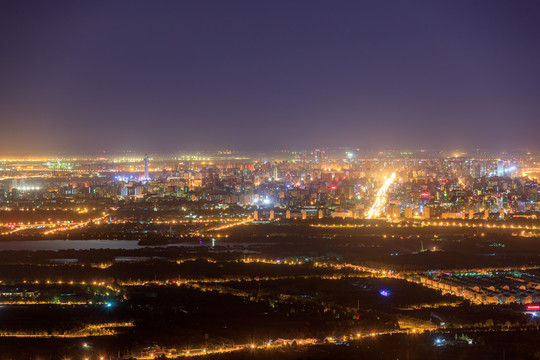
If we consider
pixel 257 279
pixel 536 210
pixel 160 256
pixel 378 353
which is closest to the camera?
pixel 378 353

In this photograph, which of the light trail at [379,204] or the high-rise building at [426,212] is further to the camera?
the light trail at [379,204]

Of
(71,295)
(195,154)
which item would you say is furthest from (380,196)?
(195,154)

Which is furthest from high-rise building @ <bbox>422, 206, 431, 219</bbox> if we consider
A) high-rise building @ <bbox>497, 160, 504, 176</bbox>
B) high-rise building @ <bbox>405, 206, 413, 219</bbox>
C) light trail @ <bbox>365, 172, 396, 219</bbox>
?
high-rise building @ <bbox>497, 160, 504, 176</bbox>

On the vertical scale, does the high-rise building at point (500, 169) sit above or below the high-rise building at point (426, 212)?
above

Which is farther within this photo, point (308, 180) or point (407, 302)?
point (308, 180)

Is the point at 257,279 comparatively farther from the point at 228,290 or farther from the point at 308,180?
the point at 308,180

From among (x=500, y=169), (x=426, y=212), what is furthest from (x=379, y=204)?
(x=500, y=169)

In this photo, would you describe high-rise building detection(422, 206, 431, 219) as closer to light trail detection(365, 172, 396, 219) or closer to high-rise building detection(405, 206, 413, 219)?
high-rise building detection(405, 206, 413, 219)

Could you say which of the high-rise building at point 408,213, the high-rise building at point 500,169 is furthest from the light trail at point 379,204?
the high-rise building at point 500,169

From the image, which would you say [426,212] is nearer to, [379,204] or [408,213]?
[408,213]

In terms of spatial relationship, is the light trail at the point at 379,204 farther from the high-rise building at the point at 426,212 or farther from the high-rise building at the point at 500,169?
the high-rise building at the point at 500,169

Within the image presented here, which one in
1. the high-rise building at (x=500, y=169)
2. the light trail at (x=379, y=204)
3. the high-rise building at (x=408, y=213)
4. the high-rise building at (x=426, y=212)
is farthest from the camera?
the high-rise building at (x=500, y=169)
